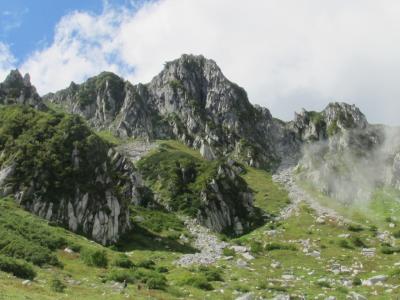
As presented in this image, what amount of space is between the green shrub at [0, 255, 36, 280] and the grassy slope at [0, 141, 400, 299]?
766 mm

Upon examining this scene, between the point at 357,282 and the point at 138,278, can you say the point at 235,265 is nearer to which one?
the point at 357,282

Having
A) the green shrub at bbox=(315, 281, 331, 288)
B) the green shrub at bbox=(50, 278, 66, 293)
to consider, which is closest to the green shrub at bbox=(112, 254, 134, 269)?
the green shrub at bbox=(50, 278, 66, 293)

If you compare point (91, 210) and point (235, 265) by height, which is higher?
point (91, 210)

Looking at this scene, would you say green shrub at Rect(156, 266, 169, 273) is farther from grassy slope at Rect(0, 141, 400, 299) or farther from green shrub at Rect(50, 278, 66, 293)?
green shrub at Rect(50, 278, 66, 293)

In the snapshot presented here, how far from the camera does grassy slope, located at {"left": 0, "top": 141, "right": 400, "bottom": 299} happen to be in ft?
119

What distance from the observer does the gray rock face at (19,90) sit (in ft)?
521

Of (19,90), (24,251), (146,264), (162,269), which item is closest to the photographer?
(24,251)

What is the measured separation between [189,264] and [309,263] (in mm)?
15868

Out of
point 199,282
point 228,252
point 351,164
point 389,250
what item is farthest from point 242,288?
point 351,164

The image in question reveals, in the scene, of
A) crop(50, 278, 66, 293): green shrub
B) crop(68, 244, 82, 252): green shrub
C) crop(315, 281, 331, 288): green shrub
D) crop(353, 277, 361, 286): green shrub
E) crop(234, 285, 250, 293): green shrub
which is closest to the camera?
crop(50, 278, 66, 293): green shrub

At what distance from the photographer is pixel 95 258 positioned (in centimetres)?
4778

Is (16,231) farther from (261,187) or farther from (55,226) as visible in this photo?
(261,187)

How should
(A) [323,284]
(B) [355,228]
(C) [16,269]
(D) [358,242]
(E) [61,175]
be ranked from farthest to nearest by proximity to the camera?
(B) [355,228]
(D) [358,242]
(E) [61,175]
(A) [323,284]
(C) [16,269]

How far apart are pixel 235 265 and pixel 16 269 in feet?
98.3
